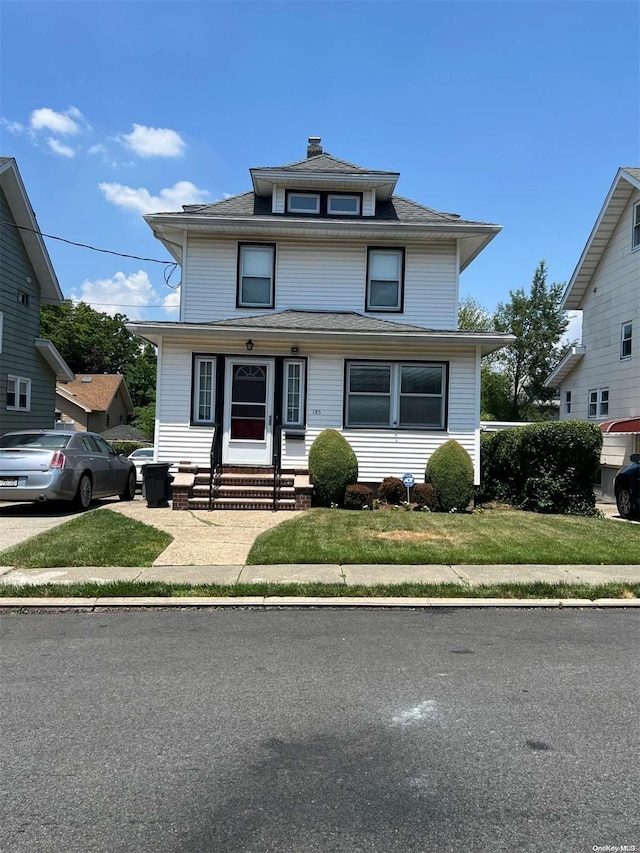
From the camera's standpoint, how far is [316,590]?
6738 mm

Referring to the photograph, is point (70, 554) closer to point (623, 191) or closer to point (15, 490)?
Answer: point (15, 490)

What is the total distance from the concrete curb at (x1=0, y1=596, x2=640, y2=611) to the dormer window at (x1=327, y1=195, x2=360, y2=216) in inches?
476

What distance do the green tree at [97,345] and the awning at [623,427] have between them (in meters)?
54.1

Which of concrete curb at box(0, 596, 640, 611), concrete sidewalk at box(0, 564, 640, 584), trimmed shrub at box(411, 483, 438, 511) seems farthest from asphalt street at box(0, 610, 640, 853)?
trimmed shrub at box(411, 483, 438, 511)

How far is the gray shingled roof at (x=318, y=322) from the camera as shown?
13.6 metres

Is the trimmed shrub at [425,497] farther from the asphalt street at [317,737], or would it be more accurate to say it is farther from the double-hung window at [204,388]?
the asphalt street at [317,737]

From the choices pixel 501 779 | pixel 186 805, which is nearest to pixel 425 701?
pixel 501 779

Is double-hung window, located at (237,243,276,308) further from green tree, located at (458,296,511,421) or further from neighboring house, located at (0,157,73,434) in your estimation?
green tree, located at (458,296,511,421)

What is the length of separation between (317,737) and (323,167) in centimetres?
1571

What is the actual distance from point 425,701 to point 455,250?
13.1m

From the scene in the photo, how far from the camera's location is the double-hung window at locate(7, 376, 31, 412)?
19139 millimetres

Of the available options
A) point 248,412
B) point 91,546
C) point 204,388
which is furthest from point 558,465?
point 91,546

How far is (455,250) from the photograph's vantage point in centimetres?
1536

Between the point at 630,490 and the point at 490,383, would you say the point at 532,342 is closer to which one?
the point at 490,383
